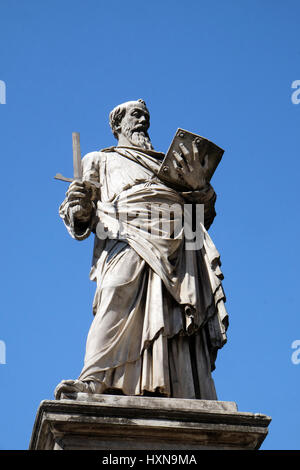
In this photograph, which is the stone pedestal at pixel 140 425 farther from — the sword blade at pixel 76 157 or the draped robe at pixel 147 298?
the sword blade at pixel 76 157

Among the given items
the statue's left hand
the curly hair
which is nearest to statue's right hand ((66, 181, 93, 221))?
the statue's left hand

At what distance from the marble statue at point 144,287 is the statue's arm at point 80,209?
1cm

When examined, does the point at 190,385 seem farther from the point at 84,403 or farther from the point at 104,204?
the point at 104,204

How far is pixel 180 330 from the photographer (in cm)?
941

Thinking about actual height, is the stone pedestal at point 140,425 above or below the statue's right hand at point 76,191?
below

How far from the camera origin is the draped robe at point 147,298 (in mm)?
8930

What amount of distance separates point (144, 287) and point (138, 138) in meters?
2.55

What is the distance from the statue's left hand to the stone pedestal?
303 cm

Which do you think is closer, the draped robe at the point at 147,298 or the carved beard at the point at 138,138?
the draped robe at the point at 147,298

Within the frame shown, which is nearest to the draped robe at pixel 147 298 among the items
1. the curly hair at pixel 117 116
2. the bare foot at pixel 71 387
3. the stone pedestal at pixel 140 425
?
the bare foot at pixel 71 387

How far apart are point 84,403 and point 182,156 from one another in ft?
12.0

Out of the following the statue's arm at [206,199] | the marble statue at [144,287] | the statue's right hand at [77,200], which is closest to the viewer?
the marble statue at [144,287]

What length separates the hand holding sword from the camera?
10.1 meters

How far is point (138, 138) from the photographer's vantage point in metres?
11.4
